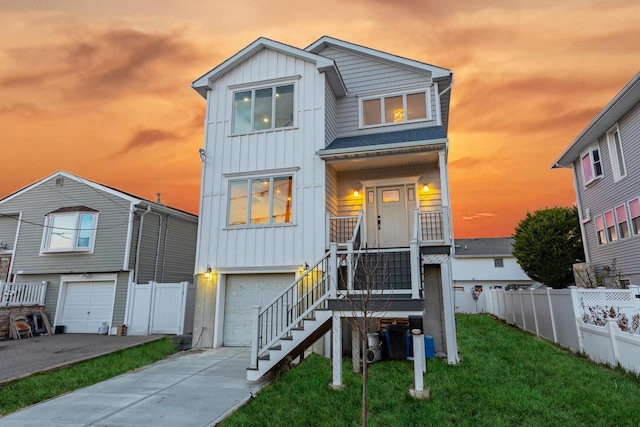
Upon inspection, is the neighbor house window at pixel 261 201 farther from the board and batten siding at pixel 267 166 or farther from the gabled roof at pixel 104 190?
the gabled roof at pixel 104 190

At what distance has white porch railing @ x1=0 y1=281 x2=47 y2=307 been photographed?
13307 millimetres

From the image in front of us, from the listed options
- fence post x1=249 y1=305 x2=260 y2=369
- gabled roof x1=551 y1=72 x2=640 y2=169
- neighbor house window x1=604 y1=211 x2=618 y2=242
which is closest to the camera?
fence post x1=249 y1=305 x2=260 y2=369

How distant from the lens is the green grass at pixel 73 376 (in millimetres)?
5868

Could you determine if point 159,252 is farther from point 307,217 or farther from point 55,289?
point 307,217

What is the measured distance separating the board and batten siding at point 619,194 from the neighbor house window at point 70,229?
827 inches

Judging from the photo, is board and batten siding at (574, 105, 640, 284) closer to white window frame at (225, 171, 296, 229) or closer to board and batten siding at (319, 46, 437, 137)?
board and batten siding at (319, 46, 437, 137)

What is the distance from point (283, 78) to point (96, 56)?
1015 cm

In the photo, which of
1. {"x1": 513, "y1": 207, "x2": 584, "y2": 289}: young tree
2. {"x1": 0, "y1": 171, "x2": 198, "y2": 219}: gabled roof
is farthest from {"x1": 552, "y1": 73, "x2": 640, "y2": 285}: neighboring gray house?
{"x1": 0, "y1": 171, "x2": 198, "y2": 219}: gabled roof

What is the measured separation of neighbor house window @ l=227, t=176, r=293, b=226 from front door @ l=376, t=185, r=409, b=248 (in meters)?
2.81

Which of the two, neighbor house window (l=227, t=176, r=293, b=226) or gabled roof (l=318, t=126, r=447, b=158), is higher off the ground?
gabled roof (l=318, t=126, r=447, b=158)

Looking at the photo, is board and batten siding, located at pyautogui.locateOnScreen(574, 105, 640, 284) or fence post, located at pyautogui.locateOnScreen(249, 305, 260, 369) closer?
fence post, located at pyautogui.locateOnScreen(249, 305, 260, 369)

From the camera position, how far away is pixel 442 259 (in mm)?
7949

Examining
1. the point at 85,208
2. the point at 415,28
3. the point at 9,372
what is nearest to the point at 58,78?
the point at 85,208

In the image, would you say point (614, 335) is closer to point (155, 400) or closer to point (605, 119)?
point (155, 400)
